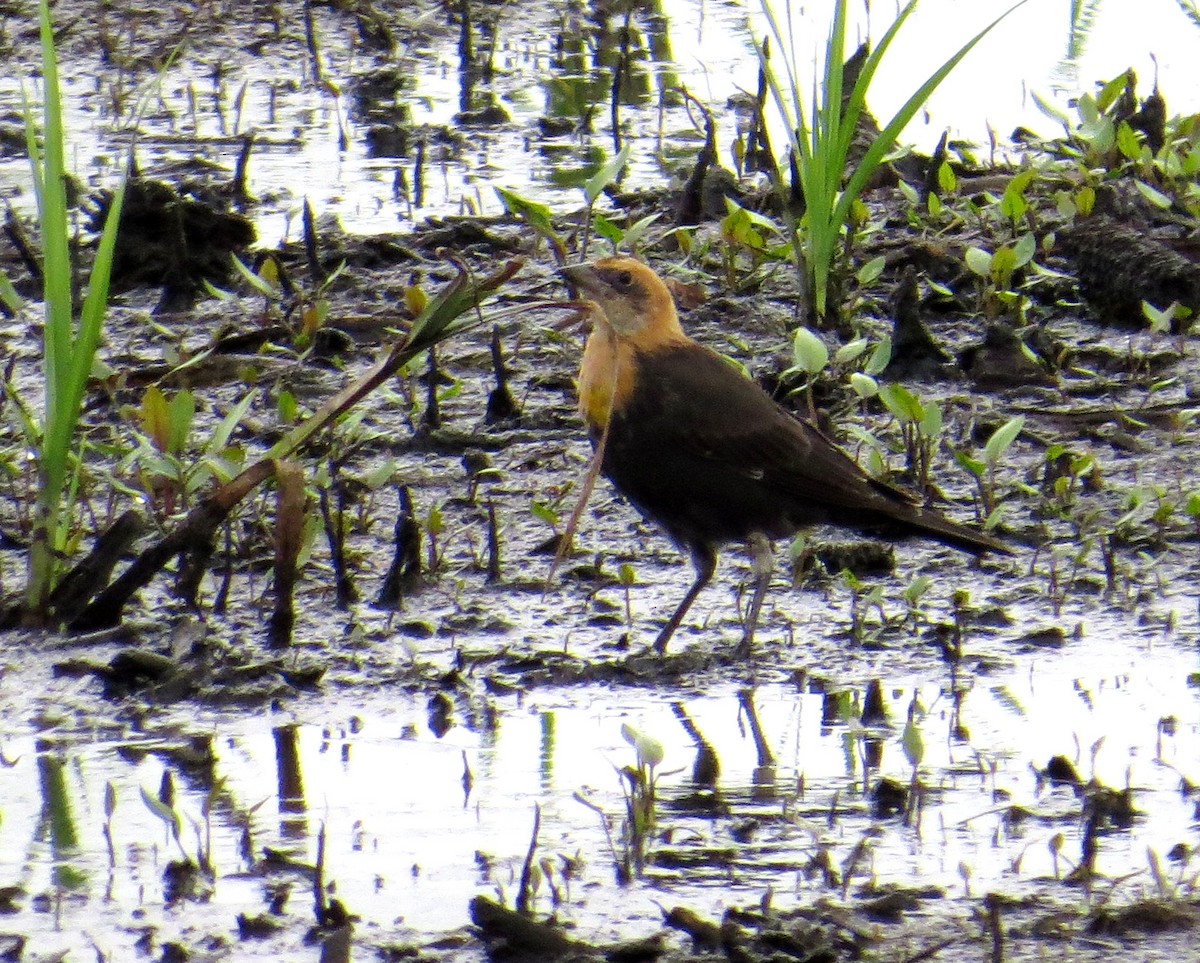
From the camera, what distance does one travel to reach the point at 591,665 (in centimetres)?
480

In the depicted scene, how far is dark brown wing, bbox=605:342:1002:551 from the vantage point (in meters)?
5.26

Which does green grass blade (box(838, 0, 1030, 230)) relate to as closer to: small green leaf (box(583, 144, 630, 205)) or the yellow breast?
small green leaf (box(583, 144, 630, 205))

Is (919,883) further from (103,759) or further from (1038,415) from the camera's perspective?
(1038,415)

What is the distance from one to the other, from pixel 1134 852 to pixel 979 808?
0.33m

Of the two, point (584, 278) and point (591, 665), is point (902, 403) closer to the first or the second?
point (584, 278)

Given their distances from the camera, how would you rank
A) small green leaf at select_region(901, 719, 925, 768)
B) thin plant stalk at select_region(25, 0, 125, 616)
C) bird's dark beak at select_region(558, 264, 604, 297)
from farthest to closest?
bird's dark beak at select_region(558, 264, 604, 297) < thin plant stalk at select_region(25, 0, 125, 616) < small green leaf at select_region(901, 719, 925, 768)

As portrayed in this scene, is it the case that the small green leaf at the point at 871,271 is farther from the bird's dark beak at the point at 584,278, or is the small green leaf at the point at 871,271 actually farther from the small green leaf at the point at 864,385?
the bird's dark beak at the point at 584,278

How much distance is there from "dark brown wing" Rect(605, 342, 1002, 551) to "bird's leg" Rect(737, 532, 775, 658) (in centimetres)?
4

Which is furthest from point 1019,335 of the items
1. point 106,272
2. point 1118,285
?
point 106,272

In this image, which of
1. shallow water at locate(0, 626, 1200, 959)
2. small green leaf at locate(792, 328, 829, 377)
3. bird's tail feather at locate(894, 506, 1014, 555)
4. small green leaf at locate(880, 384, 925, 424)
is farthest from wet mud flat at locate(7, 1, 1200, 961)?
small green leaf at locate(792, 328, 829, 377)

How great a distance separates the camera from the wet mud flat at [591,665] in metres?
3.48

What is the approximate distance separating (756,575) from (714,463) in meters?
0.31

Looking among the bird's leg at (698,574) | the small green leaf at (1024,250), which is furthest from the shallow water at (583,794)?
the small green leaf at (1024,250)

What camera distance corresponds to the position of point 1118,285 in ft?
22.2
